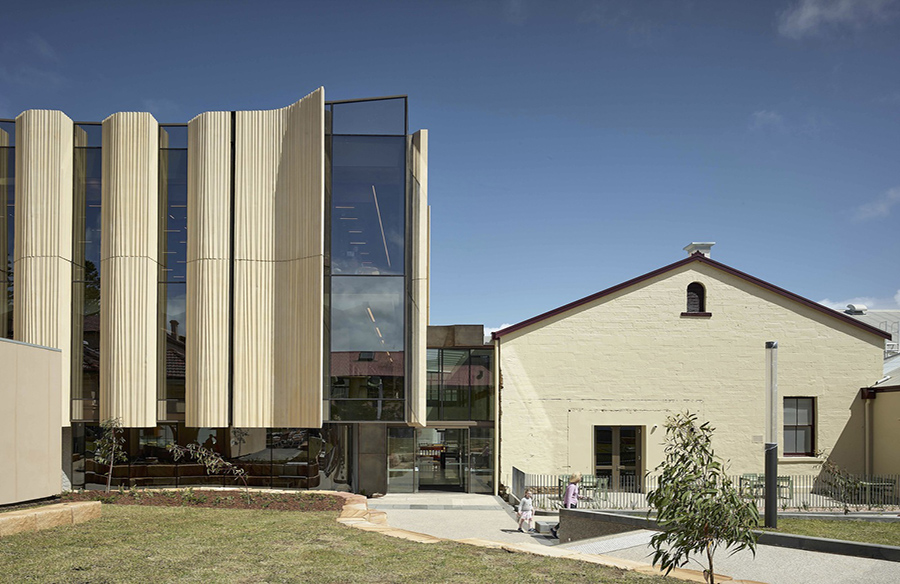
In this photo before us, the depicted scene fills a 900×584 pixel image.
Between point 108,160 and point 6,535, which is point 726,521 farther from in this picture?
point 108,160

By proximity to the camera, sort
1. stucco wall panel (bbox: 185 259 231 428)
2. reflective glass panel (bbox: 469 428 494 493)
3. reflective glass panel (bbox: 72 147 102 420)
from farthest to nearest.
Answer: reflective glass panel (bbox: 469 428 494 493)
reflective glass panel (bbox: 72 147 102 420)
stucco wall panel (bbox: 185 259 231 428)

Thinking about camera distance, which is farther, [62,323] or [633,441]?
[633,441]

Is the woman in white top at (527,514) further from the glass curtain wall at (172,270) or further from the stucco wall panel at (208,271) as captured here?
the glass curtain wall at (172,270)

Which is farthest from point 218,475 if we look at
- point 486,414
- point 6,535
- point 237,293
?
point 6,535

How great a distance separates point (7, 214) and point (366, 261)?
1216 cm

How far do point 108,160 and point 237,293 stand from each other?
615 cm

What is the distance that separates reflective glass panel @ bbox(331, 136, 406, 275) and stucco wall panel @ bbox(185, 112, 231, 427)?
352cm

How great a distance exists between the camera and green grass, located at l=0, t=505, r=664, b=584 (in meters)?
9.89

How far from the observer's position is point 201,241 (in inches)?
920

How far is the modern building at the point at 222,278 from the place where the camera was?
2277 centimetres

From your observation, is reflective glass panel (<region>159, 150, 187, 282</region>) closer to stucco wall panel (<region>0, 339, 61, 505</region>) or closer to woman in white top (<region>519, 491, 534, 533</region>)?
stucco wall panel (<region>0, 339, 61, 505</region>)

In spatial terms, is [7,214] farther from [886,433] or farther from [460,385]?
[886,433]

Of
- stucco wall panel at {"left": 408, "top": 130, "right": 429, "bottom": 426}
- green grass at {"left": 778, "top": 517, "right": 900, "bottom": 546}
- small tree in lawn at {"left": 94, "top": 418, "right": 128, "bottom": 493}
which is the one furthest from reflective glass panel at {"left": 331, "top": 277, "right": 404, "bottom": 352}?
green grass at {"left": 778, "top": 517, "right": 900, "bottom": 546}

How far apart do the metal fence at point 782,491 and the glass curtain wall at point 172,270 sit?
11503 mm
